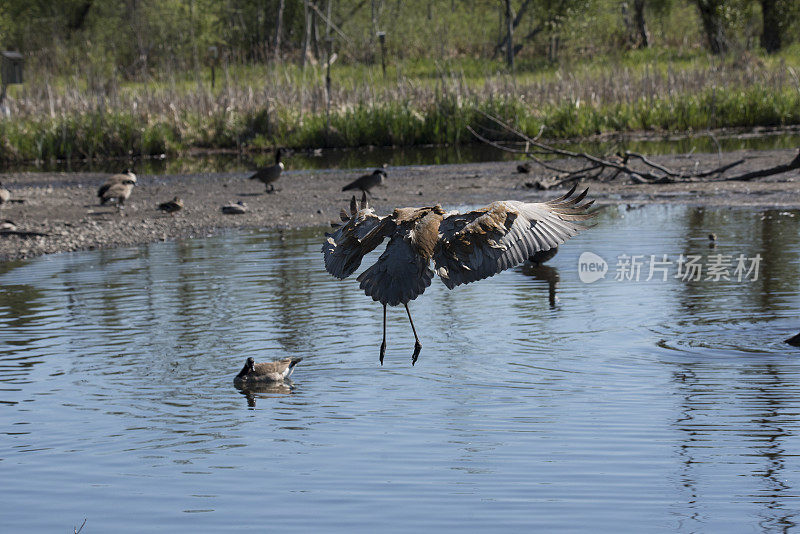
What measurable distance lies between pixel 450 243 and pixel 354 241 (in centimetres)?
72

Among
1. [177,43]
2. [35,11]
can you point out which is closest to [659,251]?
[177,43]

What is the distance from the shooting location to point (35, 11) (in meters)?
53.7

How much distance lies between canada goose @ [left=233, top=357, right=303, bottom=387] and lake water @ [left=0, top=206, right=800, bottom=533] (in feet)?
0.39

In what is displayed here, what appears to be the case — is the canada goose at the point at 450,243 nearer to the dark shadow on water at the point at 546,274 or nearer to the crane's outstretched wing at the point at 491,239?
the crane's outstretched wing at the point at 491,239

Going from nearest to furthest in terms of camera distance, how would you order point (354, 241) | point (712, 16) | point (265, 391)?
point (265, 391) → point (354, 241) → point (712, 16)

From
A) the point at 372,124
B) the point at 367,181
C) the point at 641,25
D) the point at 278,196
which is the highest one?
the point at 641,25

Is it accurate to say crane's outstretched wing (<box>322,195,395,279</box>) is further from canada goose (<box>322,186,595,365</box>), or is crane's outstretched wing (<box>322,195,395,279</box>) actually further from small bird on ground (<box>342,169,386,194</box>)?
small bird on ground (<box>342,169,386,194</box>)

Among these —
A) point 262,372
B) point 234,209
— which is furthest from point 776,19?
point 262,372

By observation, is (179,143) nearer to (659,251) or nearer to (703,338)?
(659,251)

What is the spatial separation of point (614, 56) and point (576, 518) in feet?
135

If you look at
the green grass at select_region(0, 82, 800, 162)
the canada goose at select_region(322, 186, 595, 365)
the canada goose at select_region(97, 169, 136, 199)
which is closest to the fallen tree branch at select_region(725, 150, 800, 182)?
the canada goose at select_region(322, 186, 595, 365)

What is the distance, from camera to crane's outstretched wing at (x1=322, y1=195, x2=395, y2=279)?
6.90 m

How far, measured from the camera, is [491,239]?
670 cm

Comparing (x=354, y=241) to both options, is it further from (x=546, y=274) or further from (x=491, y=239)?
(x=546, y=274)
